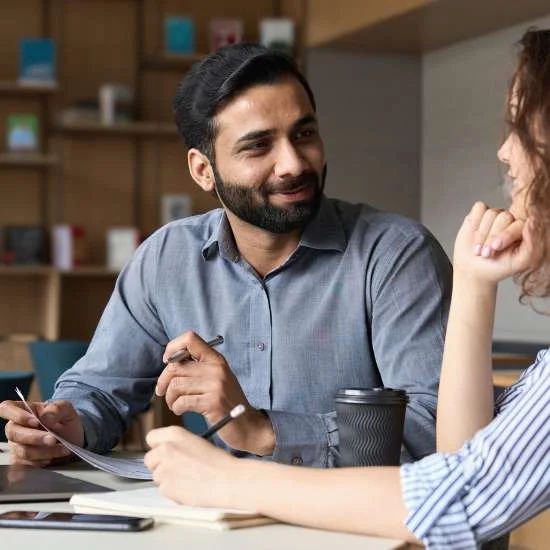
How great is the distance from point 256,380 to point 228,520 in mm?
891

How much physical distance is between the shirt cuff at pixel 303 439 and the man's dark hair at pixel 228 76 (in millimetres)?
730

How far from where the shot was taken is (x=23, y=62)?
695 centimetres

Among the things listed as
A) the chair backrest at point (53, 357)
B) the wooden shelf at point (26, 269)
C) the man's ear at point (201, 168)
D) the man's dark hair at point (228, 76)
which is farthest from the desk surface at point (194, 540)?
the wooden shelf at point (26, 269)

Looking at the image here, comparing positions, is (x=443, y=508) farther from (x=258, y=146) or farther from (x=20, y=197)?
(x=20, y=197)

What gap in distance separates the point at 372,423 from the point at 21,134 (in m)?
5.73

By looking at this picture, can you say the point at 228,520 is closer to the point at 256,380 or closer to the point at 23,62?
the point at 256,380

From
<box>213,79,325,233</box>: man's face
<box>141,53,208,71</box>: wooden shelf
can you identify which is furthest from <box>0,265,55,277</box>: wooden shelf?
<box>213,79,325,233</box>: man's face

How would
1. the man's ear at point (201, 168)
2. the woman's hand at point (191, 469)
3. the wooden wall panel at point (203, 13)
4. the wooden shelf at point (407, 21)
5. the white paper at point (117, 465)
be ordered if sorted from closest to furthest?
the woman's hand at point (191, 469)
the white paper at point (117, 465)
the man's ear at point (201, 168)
the wooden shelf at point (407, 21)
the wooden wall panel at point (203, 13)

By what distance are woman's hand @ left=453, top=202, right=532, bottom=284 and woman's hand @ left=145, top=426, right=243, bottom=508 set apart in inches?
18.2

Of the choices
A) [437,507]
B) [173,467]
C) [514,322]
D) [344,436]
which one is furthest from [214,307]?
[514,322]

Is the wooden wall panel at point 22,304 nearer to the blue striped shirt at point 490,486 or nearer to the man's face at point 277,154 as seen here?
the man's face at point 277,154

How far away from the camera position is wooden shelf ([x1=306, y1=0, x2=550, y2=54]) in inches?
234

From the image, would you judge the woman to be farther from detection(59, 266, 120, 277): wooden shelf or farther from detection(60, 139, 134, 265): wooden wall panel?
detection(60, 139, 134, 265): wooden wall panel

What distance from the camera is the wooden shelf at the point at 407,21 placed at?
5953 millimetres
